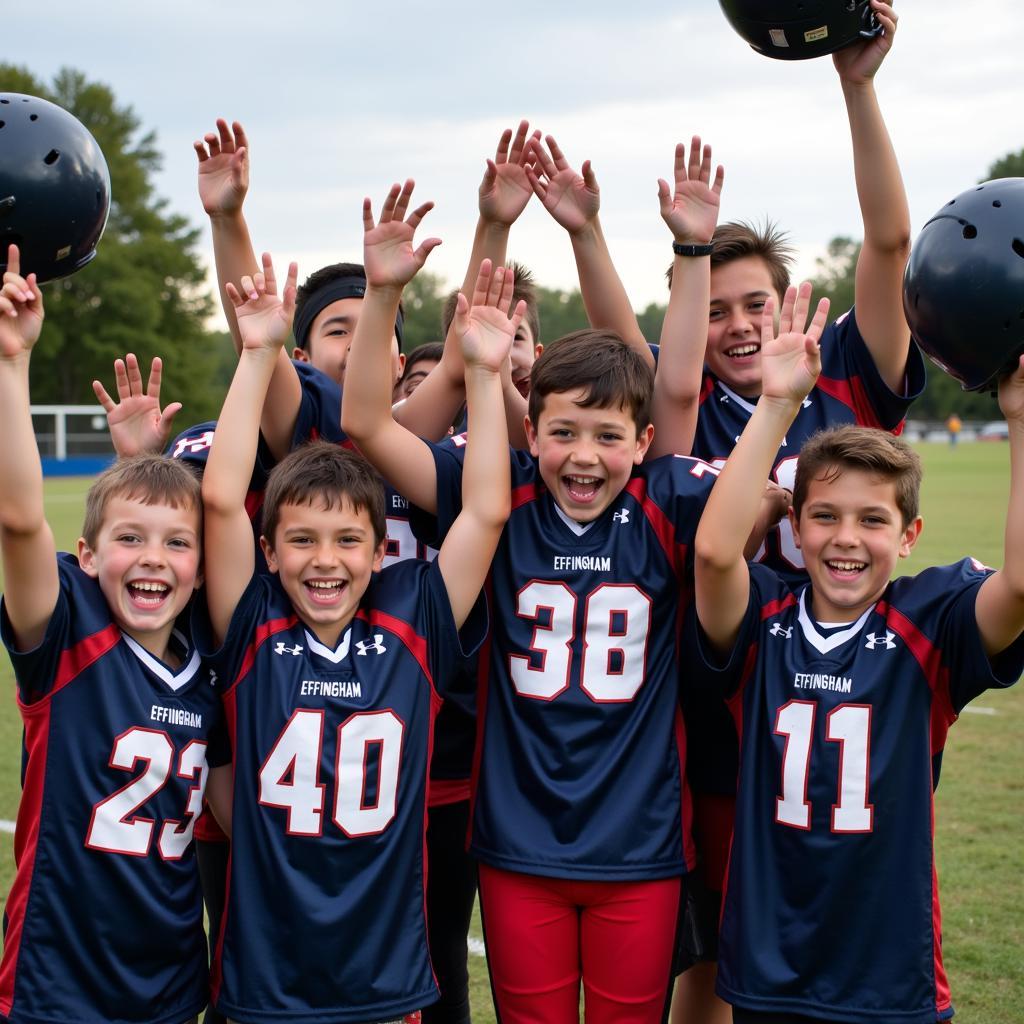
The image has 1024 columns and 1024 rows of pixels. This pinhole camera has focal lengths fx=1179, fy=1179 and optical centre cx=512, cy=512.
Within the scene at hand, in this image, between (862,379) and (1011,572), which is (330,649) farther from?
(862,379)

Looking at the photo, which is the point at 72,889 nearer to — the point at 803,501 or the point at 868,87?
the point at 803,501

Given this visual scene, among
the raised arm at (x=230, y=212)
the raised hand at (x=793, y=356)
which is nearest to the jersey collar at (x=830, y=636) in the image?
the raised hand at (x=793, y=356)

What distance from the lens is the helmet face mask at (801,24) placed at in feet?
9.34

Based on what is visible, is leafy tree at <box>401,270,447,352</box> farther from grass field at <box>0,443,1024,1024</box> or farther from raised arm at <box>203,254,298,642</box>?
raised arm at <box>203,254,298,642</box>

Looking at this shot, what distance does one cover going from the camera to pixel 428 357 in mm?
4602

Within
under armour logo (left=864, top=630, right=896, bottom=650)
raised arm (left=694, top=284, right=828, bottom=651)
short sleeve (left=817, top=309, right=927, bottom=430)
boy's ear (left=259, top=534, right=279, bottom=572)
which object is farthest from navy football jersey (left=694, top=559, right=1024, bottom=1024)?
boy's ear (left=259, top=534, right=279, bottom=572)

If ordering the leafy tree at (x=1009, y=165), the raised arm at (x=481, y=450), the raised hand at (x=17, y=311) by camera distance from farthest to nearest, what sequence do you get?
1. the leafy tree at (x=1009, y=165)
2. the raised arm at (x=481, y=450)
3. the raised hand at (x=17, y=311)

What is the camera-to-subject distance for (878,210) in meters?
3.14

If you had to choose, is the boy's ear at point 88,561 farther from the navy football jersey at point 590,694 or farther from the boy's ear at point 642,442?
the boy's ear at point 642,442

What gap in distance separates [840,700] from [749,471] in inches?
21.7

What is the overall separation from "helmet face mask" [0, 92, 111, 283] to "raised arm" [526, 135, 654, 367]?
1127mm

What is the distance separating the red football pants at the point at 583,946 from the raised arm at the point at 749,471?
2.22 feet

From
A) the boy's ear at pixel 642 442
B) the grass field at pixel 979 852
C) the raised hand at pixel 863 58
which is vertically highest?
the raised hand at pixel 863 58

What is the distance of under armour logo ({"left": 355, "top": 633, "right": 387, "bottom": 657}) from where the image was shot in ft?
8.88
